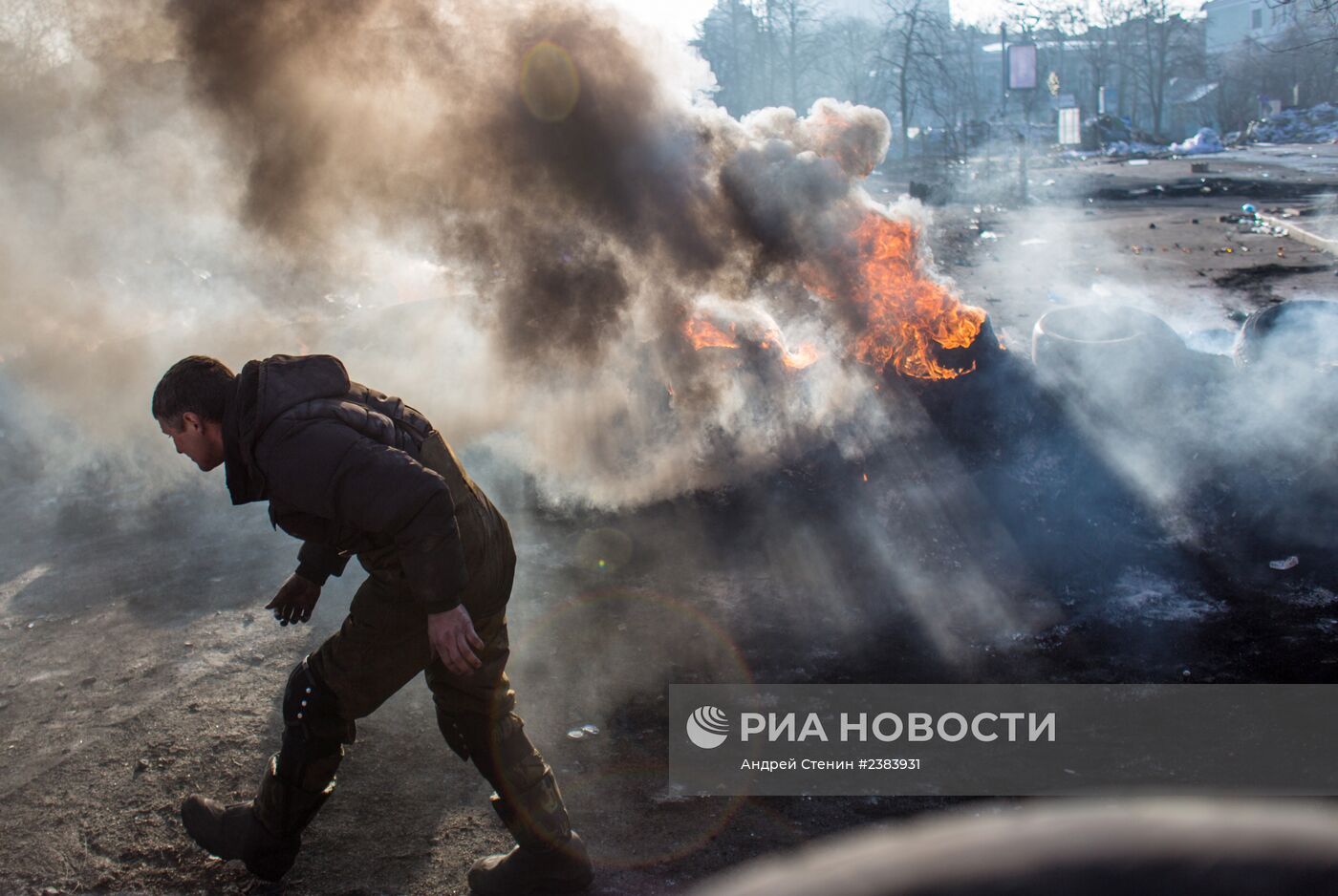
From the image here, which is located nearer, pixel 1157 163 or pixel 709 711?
pixel 709 711

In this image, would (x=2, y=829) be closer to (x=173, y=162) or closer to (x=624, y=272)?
(x=624, y=272)

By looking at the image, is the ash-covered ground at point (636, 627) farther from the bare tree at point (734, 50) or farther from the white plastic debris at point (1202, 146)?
the white plastic debris at point (1202, 146)

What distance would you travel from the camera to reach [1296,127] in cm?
3628

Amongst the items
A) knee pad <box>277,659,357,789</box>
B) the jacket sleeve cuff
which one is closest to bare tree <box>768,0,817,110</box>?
the jacket sleeve cuff

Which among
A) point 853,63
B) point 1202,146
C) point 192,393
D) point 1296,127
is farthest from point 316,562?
point 853,63

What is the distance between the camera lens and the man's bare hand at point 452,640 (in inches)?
99.0

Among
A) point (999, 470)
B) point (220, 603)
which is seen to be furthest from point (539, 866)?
point (999, 470)

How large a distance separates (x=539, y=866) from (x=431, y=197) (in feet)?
18.9

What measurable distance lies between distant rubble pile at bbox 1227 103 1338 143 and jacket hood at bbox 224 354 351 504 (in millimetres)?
40941

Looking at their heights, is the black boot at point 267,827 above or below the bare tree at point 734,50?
below

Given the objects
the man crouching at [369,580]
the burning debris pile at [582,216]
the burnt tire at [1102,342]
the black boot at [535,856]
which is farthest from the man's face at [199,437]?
the burnt tire at [1102,342]

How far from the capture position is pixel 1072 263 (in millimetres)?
14656

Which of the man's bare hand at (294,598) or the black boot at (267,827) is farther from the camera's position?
the man's bare hand at (294,598)

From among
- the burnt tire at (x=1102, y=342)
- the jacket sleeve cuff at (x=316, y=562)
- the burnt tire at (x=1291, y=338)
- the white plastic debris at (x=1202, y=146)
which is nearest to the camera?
the jacket sleeve cuff at (x=316, y=562)
